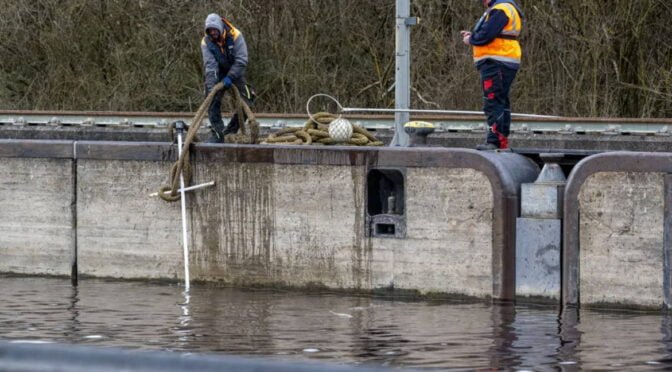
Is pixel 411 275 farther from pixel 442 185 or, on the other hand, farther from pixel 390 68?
pixel 390 68

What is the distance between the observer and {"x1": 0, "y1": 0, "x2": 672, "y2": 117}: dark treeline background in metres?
18.9

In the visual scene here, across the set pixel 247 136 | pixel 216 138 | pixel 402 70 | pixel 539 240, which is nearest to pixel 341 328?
pixel 539 240

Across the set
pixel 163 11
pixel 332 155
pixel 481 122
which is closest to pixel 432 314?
pixel 332 155

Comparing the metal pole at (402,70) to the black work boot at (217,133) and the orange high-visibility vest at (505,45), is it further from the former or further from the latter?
the black work boot at (217,133)

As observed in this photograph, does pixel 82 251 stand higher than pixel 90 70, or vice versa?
pixel 90 70

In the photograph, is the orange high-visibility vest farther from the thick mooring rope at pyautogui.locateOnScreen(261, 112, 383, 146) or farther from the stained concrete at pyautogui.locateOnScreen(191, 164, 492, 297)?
the stained concrete at pyautogui.locateOnScreen(191, 164, 492, 297)

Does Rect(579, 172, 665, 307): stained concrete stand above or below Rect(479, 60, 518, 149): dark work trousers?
below

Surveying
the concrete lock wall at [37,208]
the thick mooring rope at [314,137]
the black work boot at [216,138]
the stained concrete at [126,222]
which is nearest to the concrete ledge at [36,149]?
the concrete lock wall at [37,208]

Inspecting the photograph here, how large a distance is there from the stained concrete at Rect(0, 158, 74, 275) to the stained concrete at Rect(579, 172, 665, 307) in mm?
4737

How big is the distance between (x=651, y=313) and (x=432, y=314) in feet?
5.02

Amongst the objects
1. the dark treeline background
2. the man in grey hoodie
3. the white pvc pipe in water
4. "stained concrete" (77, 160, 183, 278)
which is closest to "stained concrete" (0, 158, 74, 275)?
"stained concrete" (77, 160, 183, 278)

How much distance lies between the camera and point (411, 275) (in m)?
10.7

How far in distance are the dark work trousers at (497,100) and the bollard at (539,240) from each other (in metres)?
1.38

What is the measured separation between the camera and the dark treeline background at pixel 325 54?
1886cm
